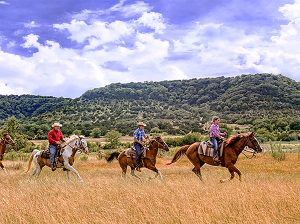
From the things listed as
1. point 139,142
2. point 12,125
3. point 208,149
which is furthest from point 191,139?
point 208,149

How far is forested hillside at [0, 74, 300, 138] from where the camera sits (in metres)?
87.9

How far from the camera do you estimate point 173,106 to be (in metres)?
120

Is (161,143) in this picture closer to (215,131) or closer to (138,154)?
(138,154)

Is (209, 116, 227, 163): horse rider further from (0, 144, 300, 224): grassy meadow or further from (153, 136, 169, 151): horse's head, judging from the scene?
(0, 144, 300, 224): grassy meadow

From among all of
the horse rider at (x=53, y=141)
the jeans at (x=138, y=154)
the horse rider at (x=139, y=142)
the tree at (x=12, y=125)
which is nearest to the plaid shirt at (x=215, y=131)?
the horse rider at (x=139, y=142)

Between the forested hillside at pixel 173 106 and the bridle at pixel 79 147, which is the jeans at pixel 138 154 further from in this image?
the forested hillside at pixel 173 106

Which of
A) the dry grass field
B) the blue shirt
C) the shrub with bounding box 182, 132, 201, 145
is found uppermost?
the blue shirt

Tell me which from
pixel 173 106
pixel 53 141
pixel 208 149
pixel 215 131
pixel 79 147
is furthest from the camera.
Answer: pixel 173 106

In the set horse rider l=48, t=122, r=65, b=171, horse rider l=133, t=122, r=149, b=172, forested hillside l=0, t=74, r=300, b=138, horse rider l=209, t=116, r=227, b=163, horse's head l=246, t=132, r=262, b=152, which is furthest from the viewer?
forested hillside l=0, t=74, r=300, b=138

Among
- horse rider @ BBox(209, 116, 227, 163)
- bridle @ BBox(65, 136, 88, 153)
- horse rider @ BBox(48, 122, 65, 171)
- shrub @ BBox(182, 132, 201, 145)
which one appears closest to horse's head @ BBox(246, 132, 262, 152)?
horse rider @ BBox(209, 116, 227, 163)

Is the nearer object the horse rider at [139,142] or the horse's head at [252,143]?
the horse's head at [252,143]

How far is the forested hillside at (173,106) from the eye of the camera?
87912mm

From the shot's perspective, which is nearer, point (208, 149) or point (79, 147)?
point (208, 149)

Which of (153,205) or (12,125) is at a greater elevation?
(12,125)
